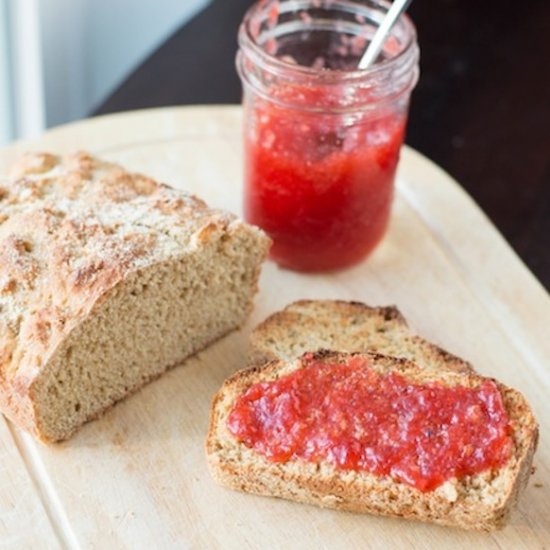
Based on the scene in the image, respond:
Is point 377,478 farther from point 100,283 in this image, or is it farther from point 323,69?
point 323,69

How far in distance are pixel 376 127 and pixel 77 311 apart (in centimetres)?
135

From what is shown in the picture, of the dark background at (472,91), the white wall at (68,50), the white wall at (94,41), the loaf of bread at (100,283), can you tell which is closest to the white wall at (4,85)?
the white wall at (68,50)

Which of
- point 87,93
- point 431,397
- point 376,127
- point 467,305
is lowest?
point 87,93

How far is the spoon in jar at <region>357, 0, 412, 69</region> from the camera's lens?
4051mm

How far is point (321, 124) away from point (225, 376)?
101 centimetres

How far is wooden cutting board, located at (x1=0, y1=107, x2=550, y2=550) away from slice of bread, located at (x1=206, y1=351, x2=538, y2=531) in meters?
0.09

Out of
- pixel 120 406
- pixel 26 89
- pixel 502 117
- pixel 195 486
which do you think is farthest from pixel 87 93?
pixel 195 486

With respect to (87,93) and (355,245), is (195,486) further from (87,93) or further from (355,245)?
(87,93)

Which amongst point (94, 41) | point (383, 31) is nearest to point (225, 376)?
point (383, 31)

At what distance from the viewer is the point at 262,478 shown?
3674 mm

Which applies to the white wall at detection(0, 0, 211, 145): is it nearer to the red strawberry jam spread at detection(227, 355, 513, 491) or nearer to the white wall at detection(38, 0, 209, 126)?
the white wall at detection(38, 0, 209, 126)

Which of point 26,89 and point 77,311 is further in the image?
point 26,89

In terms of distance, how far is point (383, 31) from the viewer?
4105 mm

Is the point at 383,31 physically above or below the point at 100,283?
above
